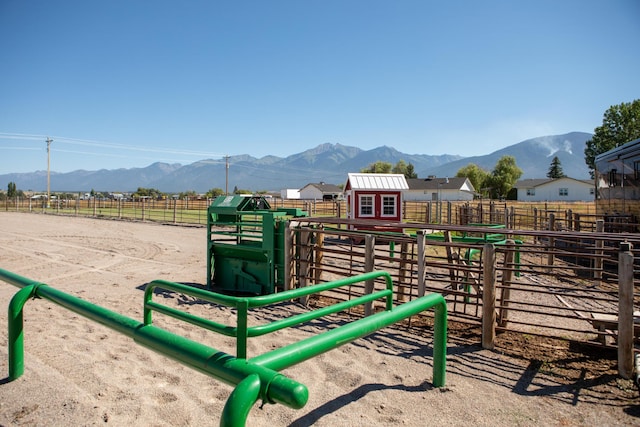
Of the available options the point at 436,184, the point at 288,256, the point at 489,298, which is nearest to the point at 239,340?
the point at 489,298

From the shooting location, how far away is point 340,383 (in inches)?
161

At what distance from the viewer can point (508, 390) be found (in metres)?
4.08

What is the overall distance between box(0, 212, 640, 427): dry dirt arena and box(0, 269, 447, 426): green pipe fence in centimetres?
62

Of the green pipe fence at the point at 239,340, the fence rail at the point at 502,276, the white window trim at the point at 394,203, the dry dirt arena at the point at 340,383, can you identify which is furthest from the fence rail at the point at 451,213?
the green pipe fence at the point at 239,340

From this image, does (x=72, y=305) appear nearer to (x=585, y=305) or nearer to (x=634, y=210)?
(x=585, y=305)

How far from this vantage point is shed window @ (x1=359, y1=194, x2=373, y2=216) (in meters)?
18.3

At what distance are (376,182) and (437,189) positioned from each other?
5571 centimetres

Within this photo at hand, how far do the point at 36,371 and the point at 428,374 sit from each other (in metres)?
3.88

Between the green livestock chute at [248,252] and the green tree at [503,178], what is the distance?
78.2 metres

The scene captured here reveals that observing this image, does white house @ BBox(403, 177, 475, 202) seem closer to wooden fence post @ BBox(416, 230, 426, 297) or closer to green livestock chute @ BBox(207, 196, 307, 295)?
green livestock chute @ BBox(207, 196, 307, 295)

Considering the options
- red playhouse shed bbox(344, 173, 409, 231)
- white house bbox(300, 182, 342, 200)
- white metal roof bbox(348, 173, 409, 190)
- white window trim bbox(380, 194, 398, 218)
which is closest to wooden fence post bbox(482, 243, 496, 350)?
red playhouse shed bbox(344, 173, 409, 231)

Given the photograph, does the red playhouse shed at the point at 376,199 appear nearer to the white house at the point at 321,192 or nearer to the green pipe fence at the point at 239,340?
the green pipe fence at the point at 239,340

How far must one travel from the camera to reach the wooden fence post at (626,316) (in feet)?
14.4

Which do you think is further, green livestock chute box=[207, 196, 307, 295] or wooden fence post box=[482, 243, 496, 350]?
green livestock chute box=[207, 196, 307, 295]
